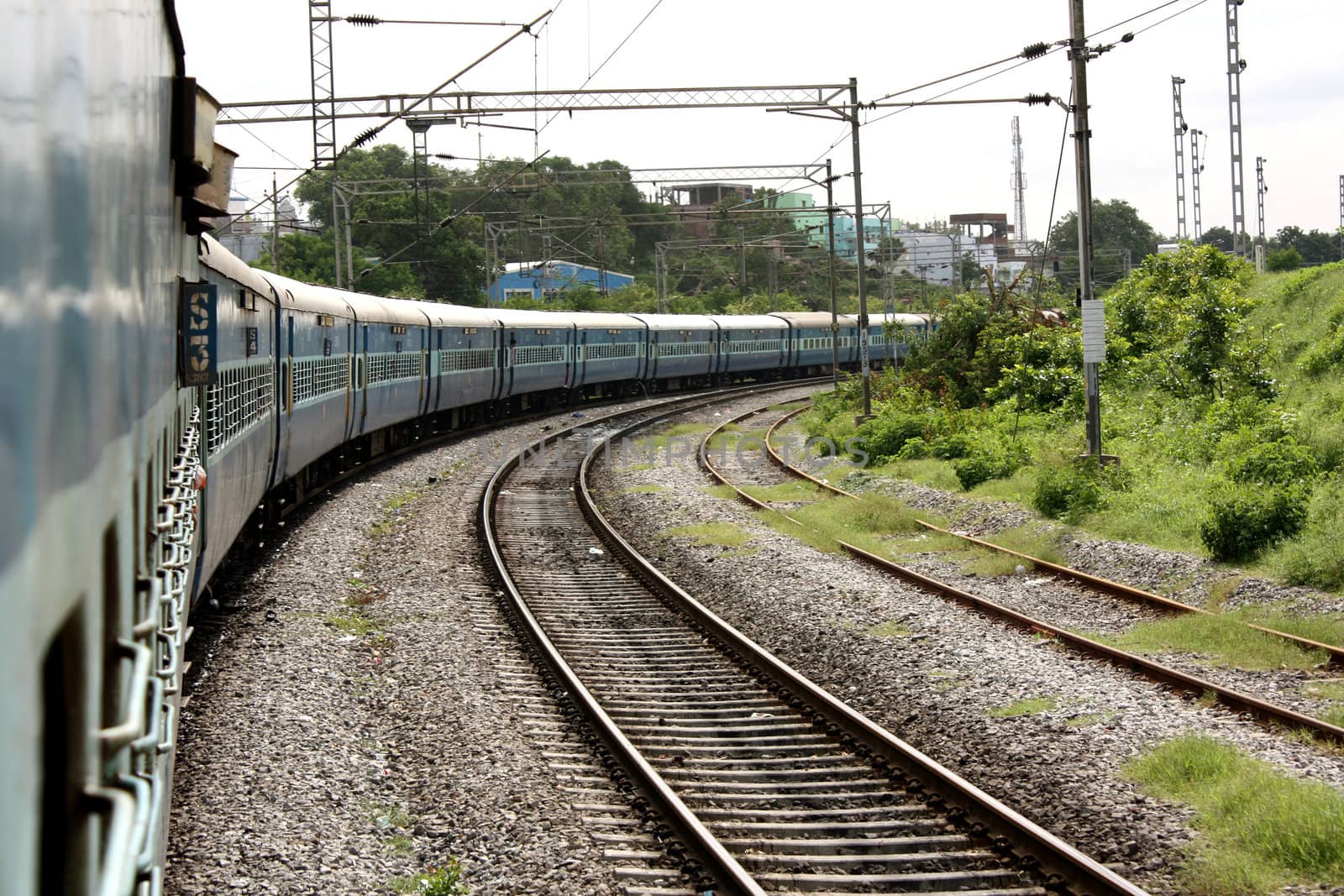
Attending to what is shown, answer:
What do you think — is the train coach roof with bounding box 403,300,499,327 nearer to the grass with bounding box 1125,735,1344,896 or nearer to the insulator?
the insulator

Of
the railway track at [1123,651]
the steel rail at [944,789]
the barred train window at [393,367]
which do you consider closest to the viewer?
the steel rail at [944,789]

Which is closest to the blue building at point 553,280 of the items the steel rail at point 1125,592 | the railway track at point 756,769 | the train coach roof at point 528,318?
the train coach roof at point 528,318

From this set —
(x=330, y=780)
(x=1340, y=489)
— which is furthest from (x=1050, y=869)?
(x=1340, y=489)

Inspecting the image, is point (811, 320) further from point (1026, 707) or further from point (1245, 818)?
point (1245, 818)

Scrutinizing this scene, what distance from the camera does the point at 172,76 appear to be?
460 centimetres

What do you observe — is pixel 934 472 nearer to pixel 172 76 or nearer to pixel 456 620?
pixel 456 620

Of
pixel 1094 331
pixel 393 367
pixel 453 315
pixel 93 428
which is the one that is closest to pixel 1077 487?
pixel 1094 331

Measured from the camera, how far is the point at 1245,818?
256 inches

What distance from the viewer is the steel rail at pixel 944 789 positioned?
593 centimetres

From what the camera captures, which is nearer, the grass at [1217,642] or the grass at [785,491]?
the grass at [1217,642]

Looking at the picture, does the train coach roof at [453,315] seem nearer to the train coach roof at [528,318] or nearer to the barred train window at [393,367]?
the train coach roof at [528,318]

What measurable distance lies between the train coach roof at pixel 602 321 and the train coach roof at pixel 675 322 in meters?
0.63

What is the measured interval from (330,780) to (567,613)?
16.5 feet

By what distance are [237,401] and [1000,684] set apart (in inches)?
241
